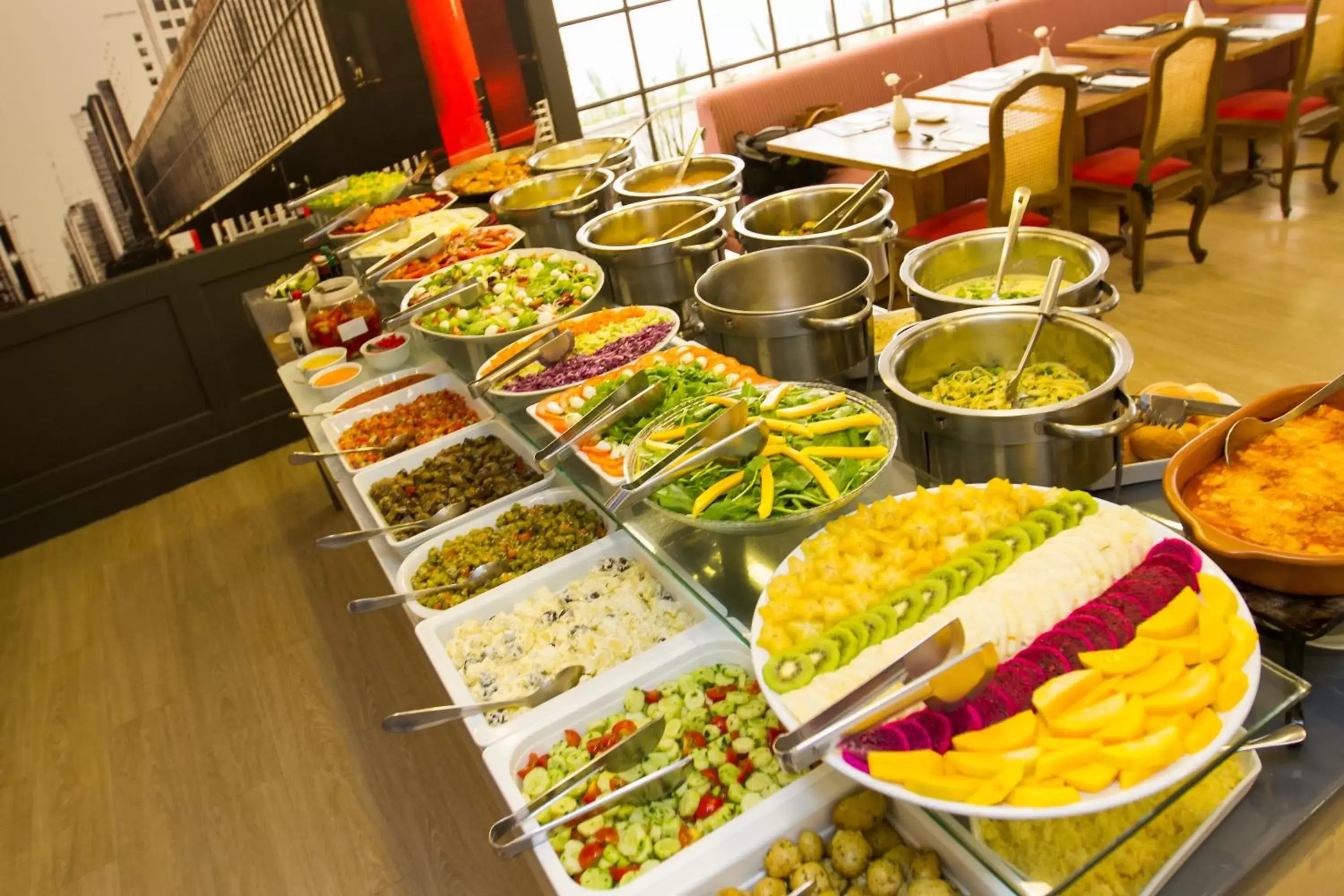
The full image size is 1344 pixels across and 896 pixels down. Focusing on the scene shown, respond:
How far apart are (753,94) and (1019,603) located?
4.49 meters

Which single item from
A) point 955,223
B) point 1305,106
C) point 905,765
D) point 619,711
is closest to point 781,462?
point 619,711

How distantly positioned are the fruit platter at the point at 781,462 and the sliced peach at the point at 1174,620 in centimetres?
39

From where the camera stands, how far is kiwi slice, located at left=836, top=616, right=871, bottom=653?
3.26 ft

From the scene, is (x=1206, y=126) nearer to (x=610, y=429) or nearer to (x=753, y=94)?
(x=753, y=94)

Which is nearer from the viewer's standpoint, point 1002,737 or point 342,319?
point 1002,737

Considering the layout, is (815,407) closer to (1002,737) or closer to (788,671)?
(788,671)

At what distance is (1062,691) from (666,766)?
526 mm

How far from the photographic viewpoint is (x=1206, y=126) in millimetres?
4254

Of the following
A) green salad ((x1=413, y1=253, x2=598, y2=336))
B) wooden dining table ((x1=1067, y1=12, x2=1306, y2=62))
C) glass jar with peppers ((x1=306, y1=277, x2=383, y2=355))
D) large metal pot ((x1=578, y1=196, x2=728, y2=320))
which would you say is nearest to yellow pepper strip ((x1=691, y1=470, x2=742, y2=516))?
large metal pot ((x1=578, y1=196, x2=728, y2=320))

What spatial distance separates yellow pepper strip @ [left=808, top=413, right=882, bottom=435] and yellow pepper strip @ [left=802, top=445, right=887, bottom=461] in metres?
0.04

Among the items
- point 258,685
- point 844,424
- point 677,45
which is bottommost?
point 258,685

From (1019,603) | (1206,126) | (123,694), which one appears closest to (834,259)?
(1019,603)

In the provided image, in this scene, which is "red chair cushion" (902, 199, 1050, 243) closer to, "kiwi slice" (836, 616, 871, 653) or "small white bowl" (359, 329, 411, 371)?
"small white bowl" (359, 329, 411, 371)

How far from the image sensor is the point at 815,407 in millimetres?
1387
